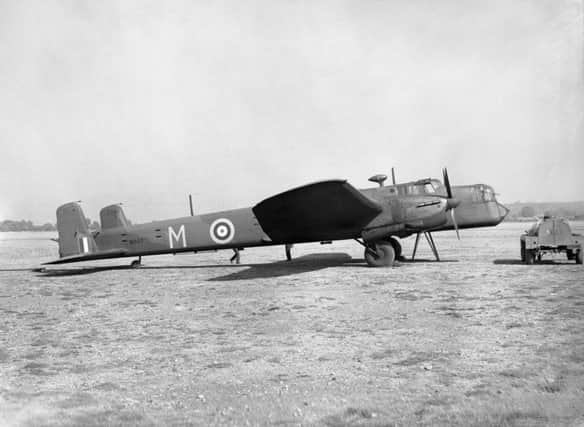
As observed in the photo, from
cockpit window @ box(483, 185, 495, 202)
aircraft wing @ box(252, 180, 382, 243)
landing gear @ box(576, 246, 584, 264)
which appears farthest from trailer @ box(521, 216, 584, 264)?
aircraft wing @ box(252, 180, 382, 243)

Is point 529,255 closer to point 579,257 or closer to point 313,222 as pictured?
point 579,257

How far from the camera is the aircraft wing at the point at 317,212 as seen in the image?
11773 millimetres

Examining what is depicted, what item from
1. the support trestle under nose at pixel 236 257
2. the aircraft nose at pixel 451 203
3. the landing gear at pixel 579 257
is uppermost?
the aircraft nose at pixel 451 203

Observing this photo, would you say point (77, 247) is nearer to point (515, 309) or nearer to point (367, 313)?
point (367, 313)

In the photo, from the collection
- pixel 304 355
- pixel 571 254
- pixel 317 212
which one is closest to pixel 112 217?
pixel 317 212

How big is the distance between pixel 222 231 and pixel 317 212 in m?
3.37

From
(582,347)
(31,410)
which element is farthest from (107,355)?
(582,347)

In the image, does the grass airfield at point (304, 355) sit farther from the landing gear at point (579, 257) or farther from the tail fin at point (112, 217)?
the tail fin at point (112, 217)

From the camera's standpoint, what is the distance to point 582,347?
489 centimetres

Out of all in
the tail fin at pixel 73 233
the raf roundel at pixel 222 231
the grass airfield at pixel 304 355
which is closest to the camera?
the grass airfield at pixel 304 355

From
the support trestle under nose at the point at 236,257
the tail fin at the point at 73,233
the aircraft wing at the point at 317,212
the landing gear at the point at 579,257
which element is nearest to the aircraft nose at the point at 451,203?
the aircraft wing at the point at 317,212

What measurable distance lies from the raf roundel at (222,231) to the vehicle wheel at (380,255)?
410 cm

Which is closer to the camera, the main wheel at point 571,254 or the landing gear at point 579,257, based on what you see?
the landing gear at point 579,257

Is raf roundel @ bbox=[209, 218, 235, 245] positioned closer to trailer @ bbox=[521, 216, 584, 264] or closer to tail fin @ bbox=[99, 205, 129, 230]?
tail fin @ bbox=[99, 205, 129, 230]
